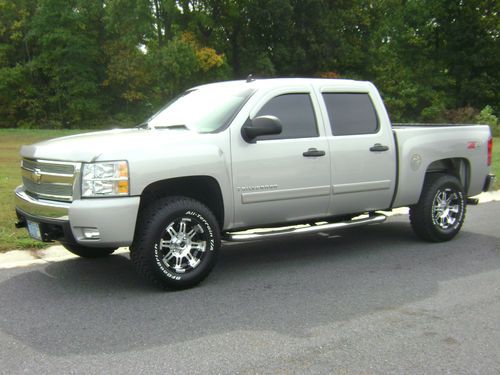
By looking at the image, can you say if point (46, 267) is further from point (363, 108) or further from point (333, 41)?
point (333, 41)

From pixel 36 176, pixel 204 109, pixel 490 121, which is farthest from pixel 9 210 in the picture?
pixel 490 121

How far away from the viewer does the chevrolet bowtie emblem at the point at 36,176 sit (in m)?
5.14

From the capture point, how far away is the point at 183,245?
17.0 ft

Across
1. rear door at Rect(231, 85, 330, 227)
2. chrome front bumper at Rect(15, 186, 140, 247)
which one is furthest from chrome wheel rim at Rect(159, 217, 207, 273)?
rear door at Rect(231, 85, 330, 227)

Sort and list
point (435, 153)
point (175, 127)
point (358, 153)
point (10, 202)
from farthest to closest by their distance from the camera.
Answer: point (10, 202), point (435, 153), point (358, 153), point (175, 127)

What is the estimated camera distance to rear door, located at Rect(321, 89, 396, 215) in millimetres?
6117

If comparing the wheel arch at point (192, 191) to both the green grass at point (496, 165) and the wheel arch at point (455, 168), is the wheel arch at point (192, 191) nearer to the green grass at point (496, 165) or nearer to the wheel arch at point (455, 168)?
the wheel arch at point (455, 168)

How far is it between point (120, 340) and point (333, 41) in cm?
4306

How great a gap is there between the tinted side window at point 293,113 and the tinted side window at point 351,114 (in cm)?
27

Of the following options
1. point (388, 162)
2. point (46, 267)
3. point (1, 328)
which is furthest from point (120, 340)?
point (388, 162)

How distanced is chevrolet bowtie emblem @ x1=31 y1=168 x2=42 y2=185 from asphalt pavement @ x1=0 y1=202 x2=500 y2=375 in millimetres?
965

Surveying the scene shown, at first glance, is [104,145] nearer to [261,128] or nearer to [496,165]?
[261,128]

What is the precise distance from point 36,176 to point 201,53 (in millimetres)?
37578

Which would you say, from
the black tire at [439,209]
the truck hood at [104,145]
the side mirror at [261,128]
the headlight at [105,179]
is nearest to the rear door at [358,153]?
the black tire at [439,209]
